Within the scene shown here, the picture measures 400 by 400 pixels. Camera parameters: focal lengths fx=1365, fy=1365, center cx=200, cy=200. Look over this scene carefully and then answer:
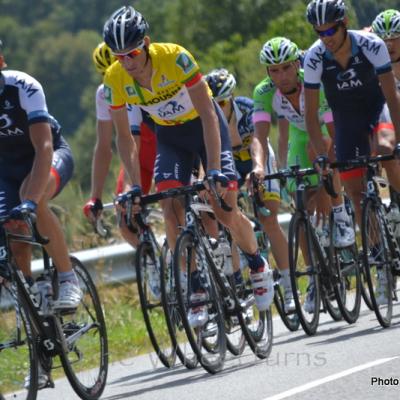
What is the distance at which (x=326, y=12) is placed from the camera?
10062 millimetres

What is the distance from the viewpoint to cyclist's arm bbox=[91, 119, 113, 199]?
10.8m

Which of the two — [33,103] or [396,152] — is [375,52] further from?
[33,103]

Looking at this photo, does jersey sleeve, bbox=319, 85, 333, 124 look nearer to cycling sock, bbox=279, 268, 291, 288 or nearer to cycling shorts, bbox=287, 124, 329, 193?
cycling shorts, bbox=287, 124, 329, 193

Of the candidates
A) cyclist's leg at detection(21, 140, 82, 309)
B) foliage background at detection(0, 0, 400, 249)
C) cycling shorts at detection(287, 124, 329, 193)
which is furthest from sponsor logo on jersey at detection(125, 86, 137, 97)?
foliage background at detection(0, 0, 400, 249)

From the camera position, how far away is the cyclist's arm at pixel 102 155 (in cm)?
1077

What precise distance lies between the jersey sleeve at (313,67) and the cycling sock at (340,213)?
1061 millimetres

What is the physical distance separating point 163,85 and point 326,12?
1.62 m

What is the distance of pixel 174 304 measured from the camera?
9.05 m

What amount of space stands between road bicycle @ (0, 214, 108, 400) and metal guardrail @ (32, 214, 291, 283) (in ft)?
14.9

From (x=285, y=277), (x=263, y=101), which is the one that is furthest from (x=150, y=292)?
(x=263, y=101)

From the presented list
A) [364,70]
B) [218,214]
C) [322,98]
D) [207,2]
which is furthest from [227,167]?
[207,2]

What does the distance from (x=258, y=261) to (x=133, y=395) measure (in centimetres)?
180

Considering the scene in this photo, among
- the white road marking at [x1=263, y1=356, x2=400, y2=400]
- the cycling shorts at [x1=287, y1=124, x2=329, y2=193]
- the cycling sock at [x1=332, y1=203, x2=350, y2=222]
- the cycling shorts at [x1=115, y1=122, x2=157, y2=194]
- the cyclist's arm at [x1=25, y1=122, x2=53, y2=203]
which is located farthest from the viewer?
the cycling shorts at [x1=287, y1=124, x2=329, y2=193]

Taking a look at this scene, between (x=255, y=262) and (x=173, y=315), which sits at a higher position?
(x=255, y=262)
